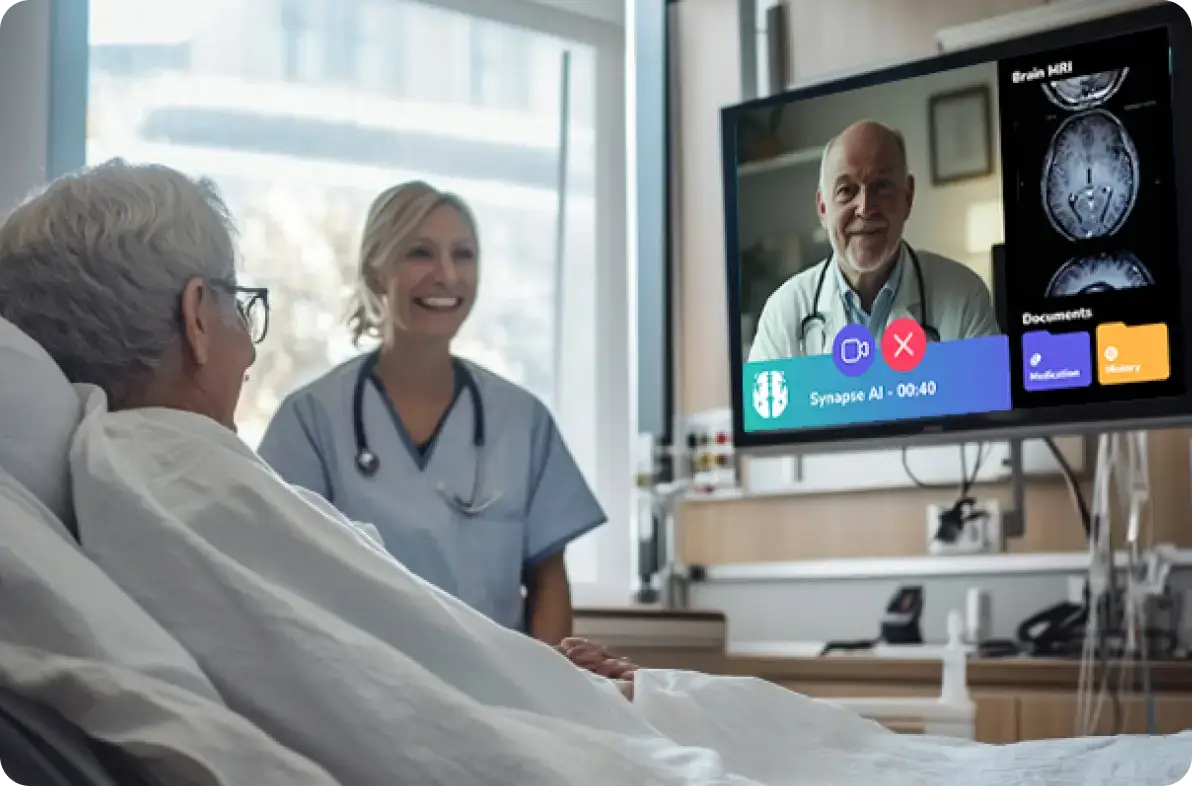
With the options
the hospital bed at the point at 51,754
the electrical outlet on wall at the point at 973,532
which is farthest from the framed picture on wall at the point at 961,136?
the hospital bed at the point at 51,754

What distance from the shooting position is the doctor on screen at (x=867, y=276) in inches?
106

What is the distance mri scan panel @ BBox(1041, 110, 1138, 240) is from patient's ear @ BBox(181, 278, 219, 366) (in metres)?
1.63

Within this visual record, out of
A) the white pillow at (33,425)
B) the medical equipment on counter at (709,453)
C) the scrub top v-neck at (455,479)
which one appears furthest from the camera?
the medical equipment on counter at (709,453)

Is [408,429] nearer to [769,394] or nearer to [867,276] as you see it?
[769,394]

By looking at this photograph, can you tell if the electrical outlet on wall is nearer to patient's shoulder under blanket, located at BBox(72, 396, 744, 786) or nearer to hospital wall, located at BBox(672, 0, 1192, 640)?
hospital wall, located at BBox(672, 0, 1192, 640)

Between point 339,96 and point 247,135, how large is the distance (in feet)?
0.75

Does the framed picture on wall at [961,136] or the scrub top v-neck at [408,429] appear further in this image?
the framed picture on wall at [961,136]

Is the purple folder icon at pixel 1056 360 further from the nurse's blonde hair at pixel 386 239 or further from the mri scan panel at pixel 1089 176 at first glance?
the nurse's blonde hair at pixel 386 239

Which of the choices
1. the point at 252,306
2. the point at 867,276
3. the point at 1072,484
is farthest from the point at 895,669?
the point at 252,306

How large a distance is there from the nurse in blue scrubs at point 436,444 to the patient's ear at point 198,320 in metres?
1.06

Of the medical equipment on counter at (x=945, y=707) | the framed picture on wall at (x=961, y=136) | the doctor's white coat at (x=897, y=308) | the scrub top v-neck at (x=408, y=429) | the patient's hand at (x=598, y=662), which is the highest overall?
the framed picture on wall at (x=961, y=136)

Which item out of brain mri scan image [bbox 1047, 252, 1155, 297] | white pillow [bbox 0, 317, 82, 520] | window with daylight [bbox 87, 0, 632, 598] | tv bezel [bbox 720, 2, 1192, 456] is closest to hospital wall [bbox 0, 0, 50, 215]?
window with daylight [bbox 87, 0, 632, 598]

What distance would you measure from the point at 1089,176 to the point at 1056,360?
31cm

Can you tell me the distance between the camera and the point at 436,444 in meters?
2.51
